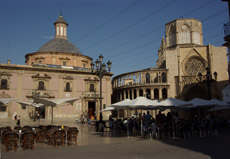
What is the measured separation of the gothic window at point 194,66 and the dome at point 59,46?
70.8 ft

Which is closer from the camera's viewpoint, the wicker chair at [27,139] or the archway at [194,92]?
the wicker chair at [27,139]

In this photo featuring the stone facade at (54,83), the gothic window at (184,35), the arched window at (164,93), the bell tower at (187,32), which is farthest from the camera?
the gothic window at (184,35)

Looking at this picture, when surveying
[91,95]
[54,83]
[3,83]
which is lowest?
[91,95]

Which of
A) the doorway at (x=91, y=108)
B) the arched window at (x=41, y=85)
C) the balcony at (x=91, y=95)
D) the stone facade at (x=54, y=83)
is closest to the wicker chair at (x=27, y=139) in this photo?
the stone facade at (x=54, y=83)

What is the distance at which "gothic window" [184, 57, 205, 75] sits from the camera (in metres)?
43.2

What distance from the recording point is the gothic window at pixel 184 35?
161ft

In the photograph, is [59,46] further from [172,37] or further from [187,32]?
[187,32]

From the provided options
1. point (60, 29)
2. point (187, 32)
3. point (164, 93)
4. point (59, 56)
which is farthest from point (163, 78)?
point (60, 29)

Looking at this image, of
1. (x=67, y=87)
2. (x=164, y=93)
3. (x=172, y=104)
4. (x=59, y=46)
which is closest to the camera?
(x=172, y=104)

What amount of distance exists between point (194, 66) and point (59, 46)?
26034mm

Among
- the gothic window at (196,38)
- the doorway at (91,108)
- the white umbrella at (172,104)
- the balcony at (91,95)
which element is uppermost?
the gothic window at (196,38)

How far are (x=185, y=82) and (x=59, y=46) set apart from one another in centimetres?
2432

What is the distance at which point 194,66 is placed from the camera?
43.8 m

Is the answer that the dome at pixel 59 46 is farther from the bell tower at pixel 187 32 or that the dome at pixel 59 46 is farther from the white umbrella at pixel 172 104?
the white umbrella at pixel 172 104
